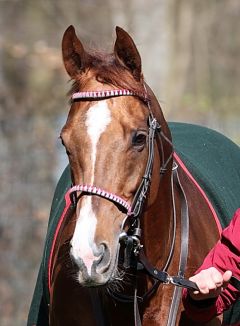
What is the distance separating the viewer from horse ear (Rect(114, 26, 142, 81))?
159 inches

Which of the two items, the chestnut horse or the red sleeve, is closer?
the red sleeve

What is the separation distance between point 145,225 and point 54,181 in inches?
170

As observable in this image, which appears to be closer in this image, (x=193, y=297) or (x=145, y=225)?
(x=193, y=297)

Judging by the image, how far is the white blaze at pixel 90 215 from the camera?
11.8 ft

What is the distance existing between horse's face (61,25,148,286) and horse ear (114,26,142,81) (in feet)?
0.50

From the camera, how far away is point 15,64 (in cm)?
1391

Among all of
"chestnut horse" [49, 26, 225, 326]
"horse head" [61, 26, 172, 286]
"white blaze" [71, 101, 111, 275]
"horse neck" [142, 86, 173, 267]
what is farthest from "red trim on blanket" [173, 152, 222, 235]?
"white blaze" [71, 101, 111, 275]

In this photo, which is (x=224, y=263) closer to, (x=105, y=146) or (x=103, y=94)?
(x=105, y=146)

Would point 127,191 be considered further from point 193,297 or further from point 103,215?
point 193,297

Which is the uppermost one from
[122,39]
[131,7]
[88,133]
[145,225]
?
[131,7]

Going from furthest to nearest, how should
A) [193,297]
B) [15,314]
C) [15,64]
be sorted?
[15,64] < [15,314] < [193,297]

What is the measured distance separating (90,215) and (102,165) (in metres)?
0.22

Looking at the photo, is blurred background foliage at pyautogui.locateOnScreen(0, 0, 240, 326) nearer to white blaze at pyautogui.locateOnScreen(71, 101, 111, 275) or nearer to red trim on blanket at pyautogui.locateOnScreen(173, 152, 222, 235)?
white blaze at pyautogui.locateOnScreen(71, 101, 111, 275)

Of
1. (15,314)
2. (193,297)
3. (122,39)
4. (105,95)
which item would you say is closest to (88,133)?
(105,95)
